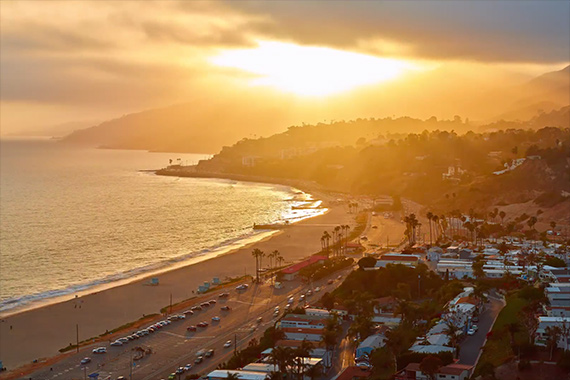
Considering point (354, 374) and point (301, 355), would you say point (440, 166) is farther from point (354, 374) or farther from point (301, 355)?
point (301, 355)

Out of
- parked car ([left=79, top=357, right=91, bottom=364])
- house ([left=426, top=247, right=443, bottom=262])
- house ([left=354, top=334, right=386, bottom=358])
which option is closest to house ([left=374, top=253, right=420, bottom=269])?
house ([left=426, top=247, right=443, bottom=262])

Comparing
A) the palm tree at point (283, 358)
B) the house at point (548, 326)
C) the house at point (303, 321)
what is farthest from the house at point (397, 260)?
the palm tree at point (283, 358)

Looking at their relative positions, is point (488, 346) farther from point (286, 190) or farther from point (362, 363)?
point (286, 190)

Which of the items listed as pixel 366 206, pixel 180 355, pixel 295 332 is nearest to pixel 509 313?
pixel 295 332

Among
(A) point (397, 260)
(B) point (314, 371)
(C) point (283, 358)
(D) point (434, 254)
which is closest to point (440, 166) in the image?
(D) point (434, 254)

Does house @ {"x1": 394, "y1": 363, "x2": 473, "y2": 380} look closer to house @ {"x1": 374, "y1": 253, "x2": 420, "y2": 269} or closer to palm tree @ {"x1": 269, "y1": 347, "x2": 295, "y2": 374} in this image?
palm tree @ {"x1": 269, "y1": 347, "x2": 295, "y2": 374}

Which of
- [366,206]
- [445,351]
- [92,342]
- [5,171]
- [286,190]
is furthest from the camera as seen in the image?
[5,171]

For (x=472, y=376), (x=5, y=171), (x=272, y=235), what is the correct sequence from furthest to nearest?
1. (x=5, y=171)
2. (x=272, y=235)
3. (x=472, y=376)
